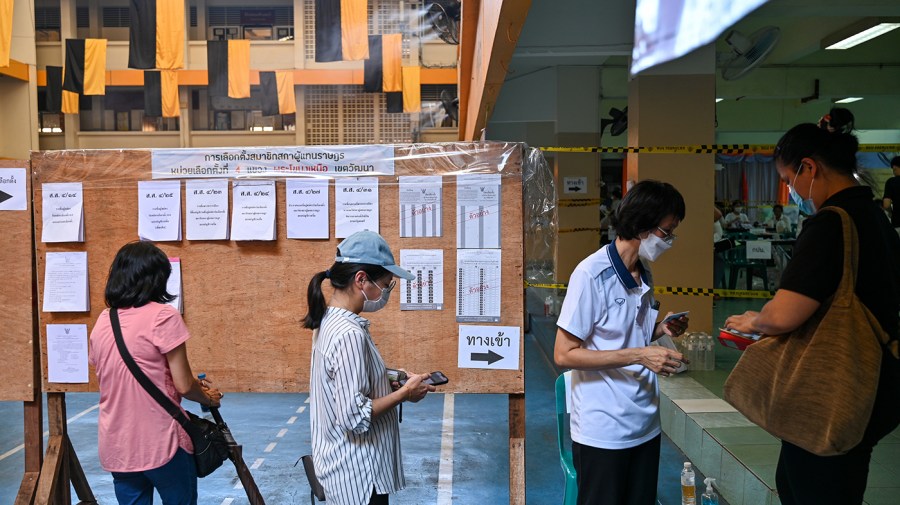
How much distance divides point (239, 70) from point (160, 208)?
64.7 ft

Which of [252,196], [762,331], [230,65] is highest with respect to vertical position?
[230,65]

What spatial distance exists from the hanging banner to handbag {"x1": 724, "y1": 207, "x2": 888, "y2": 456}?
1.91 meters

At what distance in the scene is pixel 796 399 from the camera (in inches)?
79.3

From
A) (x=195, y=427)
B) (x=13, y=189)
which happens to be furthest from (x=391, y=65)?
(x=195, y=427)

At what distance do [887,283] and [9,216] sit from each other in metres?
3.64

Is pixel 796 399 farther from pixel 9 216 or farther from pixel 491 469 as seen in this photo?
pixel 9 216

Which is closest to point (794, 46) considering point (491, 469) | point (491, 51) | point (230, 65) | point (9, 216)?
point (491, 51)

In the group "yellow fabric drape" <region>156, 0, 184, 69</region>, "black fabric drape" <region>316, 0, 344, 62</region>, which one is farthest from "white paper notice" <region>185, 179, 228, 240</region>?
"yellow fabric drape" <region>156, 0, 184, 69</region>

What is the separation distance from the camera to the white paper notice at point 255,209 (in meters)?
3.38

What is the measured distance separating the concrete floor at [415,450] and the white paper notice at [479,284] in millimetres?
1486

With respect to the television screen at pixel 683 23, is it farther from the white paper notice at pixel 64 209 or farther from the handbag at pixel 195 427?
the white paper notice at pixel 64 209

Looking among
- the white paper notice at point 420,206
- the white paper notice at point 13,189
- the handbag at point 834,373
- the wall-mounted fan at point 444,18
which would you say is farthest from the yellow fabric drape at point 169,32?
the handbag at point 834,373

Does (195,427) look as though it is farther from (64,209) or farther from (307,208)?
(64,209)

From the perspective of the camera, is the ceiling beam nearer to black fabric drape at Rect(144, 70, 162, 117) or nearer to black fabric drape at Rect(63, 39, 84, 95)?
black fabric drape at Rect(144, 70, 162, 117)
